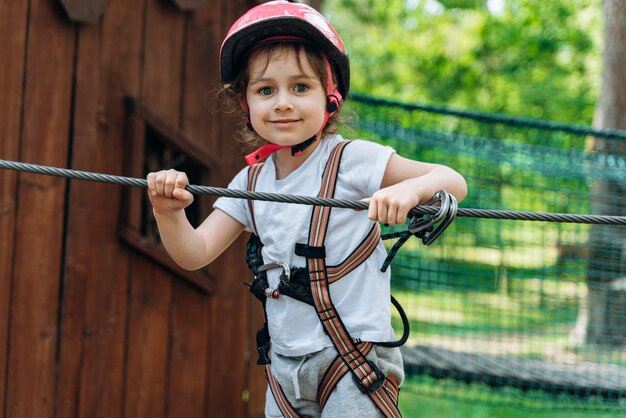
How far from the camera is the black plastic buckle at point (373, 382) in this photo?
2.07 meters

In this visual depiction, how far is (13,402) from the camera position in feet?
9.11

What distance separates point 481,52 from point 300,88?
17824 mm

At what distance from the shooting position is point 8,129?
107 inches

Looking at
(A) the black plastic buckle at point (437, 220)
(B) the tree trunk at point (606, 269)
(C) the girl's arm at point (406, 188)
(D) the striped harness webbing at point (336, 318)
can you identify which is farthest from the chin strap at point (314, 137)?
(B) the tree trunk at point (606, 269)

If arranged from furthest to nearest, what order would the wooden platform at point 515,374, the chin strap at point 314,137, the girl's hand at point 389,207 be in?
1. the wooden platform at point 515,374
2. the chin strap at point 314,137
3. the girl's hand at point 389,207

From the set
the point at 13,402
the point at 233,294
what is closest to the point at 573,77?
the point at 233,294

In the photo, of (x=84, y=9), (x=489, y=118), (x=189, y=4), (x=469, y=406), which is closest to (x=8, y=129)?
(x=84, y=9)

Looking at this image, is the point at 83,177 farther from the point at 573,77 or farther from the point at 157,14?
the point at 573,77

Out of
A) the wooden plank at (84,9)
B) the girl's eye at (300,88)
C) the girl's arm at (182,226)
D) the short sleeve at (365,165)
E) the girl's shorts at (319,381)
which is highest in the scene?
the wooden plank at (84,9)

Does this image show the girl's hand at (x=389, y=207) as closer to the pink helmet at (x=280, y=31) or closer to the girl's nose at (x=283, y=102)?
the girl's nose at (x=283, y=102)

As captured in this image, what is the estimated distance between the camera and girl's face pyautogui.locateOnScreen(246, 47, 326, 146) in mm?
2113

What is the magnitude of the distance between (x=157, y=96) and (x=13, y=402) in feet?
4.29

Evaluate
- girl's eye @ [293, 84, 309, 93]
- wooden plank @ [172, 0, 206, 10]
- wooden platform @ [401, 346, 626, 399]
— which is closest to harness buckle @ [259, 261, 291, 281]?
girl's eye @ [293, 84, 309, 93]

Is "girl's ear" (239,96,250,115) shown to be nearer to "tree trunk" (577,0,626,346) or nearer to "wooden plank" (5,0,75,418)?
"wooden plank" (5,0,75,418)
